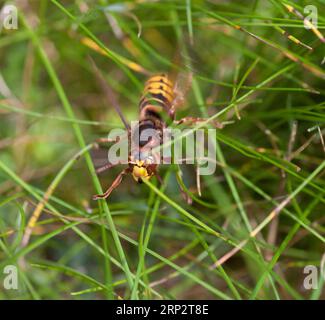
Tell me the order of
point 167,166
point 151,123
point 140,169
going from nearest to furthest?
point 140,169, point 151,123, point 167,166

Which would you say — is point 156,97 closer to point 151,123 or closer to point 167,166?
point 151,123

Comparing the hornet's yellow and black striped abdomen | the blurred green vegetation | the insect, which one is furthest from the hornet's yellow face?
the hornet's yellow and black striped abdomen

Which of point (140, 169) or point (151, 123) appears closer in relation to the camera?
point (140, 169)

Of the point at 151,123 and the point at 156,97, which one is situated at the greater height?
the point at 156,97

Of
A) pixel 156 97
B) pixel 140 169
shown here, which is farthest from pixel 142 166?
pixel 156 97

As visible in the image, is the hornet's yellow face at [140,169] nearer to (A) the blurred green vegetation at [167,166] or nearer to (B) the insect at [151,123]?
(B) the insect at [151,123]
